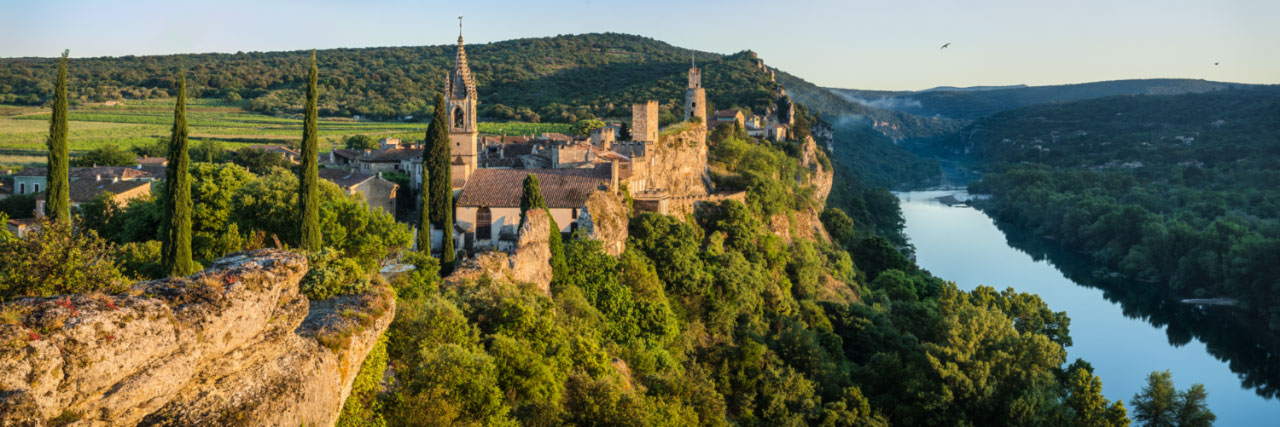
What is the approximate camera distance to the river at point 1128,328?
42844 millimetres

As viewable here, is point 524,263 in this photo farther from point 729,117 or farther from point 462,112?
point 729,117

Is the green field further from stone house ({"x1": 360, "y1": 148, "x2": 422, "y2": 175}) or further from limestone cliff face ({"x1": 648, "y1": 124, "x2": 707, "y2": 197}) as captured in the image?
limestone cliff face ({"x1": 648, "y1": 124, "x2": 707, "y2": 197})

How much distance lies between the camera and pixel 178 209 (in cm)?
1872

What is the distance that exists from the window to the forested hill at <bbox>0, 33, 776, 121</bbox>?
168 ft

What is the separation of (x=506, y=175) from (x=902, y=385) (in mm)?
17483

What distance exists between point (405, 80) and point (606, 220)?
86397mm

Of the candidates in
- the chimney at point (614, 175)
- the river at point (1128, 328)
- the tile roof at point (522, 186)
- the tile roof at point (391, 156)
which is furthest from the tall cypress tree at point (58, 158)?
the river at point (1128, 328)

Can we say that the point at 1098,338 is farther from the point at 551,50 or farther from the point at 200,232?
the point at 551,50

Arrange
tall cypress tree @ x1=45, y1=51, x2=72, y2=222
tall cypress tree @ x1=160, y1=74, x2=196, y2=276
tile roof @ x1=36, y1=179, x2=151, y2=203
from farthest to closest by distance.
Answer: tile roof @ x1=36, y1=179, x2=151, y2=203 < tall cypress tree @ x1=45, y1=51, x2=72, y2=222 < tall cypress tree @ x1=160, y1=74, x2=196, y2=276

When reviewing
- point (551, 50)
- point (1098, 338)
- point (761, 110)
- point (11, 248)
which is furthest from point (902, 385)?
point (551, 50)

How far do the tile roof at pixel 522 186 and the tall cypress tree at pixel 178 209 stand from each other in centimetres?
1478

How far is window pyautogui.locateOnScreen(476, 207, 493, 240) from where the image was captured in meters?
33.3

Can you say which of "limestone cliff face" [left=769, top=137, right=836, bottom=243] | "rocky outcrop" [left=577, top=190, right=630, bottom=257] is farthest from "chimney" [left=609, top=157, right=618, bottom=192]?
"limestone cliff face" [left=769, top=137, right=836, bottom=243]

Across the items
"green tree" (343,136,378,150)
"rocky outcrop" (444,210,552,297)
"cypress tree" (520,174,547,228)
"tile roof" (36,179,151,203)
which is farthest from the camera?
"green tree" (343,136,378,150)
